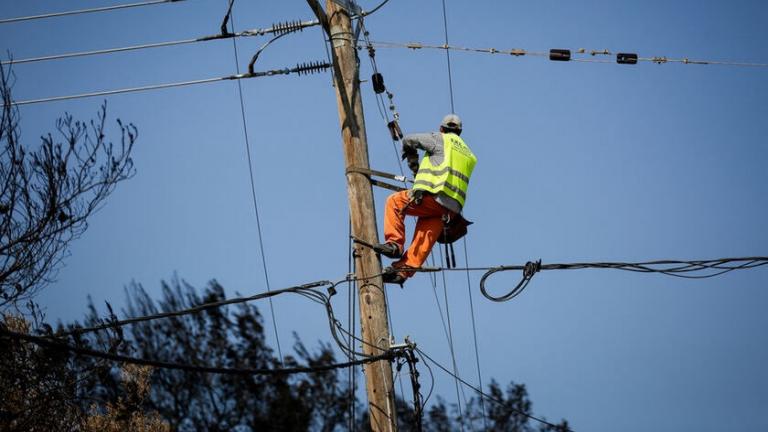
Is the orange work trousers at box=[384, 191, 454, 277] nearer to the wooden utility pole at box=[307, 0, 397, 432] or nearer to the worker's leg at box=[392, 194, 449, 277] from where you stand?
the worker's leg at box=[392, 194, 449, 277]

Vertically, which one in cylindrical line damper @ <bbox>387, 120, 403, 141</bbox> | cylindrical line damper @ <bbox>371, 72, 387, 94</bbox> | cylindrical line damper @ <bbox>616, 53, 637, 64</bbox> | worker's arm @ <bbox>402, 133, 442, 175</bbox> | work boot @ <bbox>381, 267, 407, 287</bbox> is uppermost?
cylindrical line damper @ <bbox>616, 53, 637, 64</bbox>

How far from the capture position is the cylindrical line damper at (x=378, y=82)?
9188 millimetres

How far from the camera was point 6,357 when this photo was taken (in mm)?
10188

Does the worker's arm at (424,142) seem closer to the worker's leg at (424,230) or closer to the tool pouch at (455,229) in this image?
the worker's leg at (424,230)

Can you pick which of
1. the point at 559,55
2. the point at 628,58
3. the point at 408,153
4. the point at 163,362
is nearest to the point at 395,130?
the point at 408,153

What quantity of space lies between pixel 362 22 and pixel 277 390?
1392 cm

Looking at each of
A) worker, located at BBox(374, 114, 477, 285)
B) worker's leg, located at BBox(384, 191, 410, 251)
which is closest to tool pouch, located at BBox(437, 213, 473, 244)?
worker, located at BBox(374, 114, 477, 285)

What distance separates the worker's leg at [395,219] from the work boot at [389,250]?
57 mm

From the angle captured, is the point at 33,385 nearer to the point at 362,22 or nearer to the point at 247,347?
the point at 362,22

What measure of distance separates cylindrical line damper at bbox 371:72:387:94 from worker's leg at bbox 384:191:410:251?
1.34m

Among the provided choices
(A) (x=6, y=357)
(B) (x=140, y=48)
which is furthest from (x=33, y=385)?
(B) (x=140, y=48)

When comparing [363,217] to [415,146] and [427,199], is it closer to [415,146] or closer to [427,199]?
[427,199]

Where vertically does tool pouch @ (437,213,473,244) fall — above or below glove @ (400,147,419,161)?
below

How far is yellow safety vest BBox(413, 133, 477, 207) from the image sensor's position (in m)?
8.40
